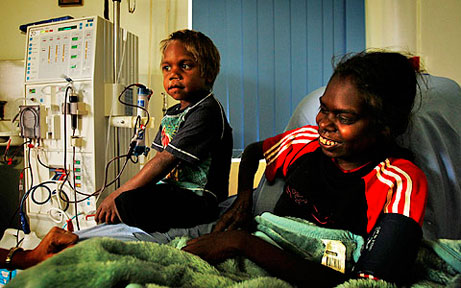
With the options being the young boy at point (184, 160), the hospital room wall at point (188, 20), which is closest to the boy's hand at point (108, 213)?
the young boy at point (184, 160)

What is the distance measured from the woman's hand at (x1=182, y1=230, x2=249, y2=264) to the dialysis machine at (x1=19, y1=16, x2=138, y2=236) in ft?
3.90

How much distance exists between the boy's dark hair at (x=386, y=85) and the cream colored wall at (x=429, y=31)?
4.07 ft

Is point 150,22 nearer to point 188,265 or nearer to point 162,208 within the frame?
point 162,208

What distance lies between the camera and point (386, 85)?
2.63ft

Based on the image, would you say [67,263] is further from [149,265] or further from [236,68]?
[236,68]

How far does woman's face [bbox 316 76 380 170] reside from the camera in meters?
0.79

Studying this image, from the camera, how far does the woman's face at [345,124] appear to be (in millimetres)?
791

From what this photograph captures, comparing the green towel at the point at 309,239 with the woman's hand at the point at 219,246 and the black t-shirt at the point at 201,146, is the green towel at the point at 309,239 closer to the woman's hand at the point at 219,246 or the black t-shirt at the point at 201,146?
the woman's hand at the point at 219,246

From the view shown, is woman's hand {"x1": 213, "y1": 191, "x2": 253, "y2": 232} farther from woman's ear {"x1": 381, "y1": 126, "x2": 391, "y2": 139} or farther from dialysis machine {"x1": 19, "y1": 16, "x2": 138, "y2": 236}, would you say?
dialysis machine {"x1": 19, "y1": 16, "x2": 138, "y2": 236}

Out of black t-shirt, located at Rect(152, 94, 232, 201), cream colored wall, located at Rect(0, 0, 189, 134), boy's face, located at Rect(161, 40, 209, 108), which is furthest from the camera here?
cream colored wall, located at Rect(0, 0, 189, 134)

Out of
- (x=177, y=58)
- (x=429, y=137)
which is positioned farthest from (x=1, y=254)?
(x=429, y=137)

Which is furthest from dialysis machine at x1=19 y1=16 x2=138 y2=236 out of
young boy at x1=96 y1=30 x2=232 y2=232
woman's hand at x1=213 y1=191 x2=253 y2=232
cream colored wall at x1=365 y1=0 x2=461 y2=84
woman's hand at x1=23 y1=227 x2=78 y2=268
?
cream colored wall at x1=365 y1=0 x2=461 y2=84

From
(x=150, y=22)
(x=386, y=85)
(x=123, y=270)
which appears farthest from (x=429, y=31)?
(x=123, y=270)

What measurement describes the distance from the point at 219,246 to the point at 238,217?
309 mm
